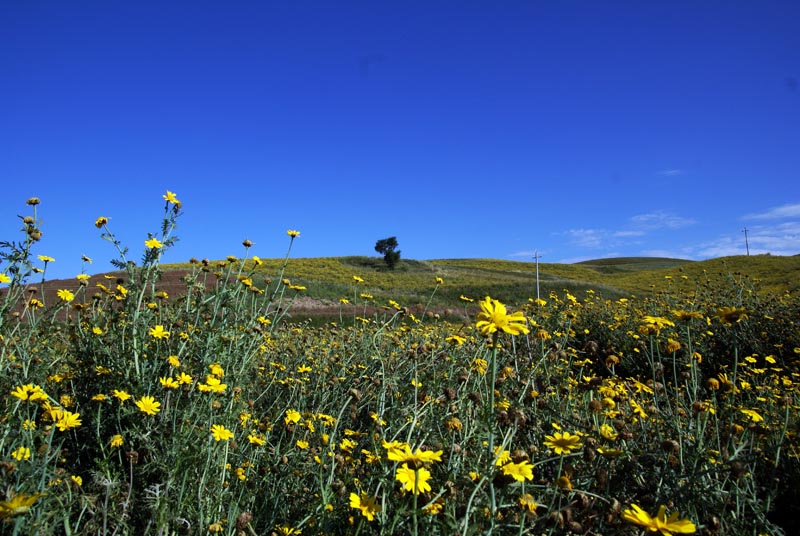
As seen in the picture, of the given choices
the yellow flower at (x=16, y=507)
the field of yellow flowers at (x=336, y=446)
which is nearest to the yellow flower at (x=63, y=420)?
the field of yellow flowers at (x=336, y=446)

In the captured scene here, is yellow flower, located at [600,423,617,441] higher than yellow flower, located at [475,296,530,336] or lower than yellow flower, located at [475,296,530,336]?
lower

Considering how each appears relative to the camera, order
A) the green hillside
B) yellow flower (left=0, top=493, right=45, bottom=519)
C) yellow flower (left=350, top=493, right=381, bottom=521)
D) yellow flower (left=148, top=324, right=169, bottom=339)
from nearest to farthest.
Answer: yellow flower (left=0, top=493, right=45, bottom=519), yellow flower (left=350, top=493, right=381, bottom=521), yellow flower (left=148, top=324, right=169, bottom=339), the green hillside

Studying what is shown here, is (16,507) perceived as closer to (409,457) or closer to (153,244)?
(409,457)

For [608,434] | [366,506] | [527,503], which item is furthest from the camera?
[608,434]

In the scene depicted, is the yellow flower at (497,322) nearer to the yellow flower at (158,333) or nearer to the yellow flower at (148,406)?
the yellow flower at (148,406)

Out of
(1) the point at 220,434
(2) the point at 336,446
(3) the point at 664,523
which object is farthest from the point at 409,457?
(2) the point at 336,446

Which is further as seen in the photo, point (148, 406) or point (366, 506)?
point (148, 406)

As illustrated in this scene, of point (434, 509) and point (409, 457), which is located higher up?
point (409, 457)

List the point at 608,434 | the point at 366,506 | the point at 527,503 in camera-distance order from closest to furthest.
→ 1. the point at 527,503
2. the point at 366,506
3. the point at 608,434

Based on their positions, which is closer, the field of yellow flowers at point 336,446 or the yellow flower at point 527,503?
the yellow flower at point 527,503

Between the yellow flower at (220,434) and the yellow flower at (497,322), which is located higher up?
the yellow flower at (497,322)

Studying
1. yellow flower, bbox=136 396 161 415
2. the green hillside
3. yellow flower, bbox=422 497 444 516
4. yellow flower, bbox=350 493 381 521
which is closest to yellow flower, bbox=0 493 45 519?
yellow flower, bbox=350 493 381 521

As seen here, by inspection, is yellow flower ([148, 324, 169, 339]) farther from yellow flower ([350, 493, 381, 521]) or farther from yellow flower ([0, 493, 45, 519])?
yellow flower ([350, 493, 381, 521])

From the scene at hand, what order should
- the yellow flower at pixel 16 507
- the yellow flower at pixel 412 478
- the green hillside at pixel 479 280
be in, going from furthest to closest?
1. the green hillside at pixel 479 280
2. the yellow flower at pixel 412 478
3. the yellow flower at pixel 16 507
